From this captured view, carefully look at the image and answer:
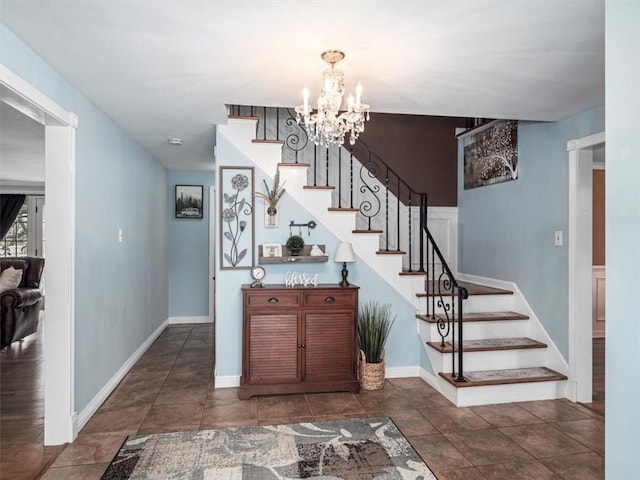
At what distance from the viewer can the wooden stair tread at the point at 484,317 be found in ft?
12.9

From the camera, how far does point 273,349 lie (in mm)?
3562

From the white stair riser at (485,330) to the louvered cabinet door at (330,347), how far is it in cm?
81

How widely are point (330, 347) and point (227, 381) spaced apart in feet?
3.47

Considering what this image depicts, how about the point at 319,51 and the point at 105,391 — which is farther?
the point at 105,391

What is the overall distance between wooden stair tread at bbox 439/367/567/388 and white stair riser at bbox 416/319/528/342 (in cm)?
36

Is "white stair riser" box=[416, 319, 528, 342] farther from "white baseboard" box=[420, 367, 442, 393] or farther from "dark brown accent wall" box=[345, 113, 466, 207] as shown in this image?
"dark brown accent wall" box=[345, 113, 466, 207]

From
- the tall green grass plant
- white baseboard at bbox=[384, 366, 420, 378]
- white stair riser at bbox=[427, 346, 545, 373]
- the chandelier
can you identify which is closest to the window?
the tall green grass plant

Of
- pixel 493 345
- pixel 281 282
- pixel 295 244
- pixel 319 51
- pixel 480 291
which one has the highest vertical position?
pixel 319 51

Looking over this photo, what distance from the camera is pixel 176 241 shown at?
21.6 ft

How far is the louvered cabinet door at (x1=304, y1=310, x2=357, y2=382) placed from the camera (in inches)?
142

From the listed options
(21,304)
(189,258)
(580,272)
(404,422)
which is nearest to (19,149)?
(21,304)

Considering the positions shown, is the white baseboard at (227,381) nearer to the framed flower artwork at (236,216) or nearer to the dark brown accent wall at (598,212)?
the framed flower artwork at (236,216)

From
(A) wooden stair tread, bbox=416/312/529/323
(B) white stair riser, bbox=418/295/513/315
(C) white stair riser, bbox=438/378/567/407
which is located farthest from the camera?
(B) white stair riser, bbox=418/295/513/315

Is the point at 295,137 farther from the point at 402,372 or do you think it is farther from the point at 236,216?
the point at 402,372
